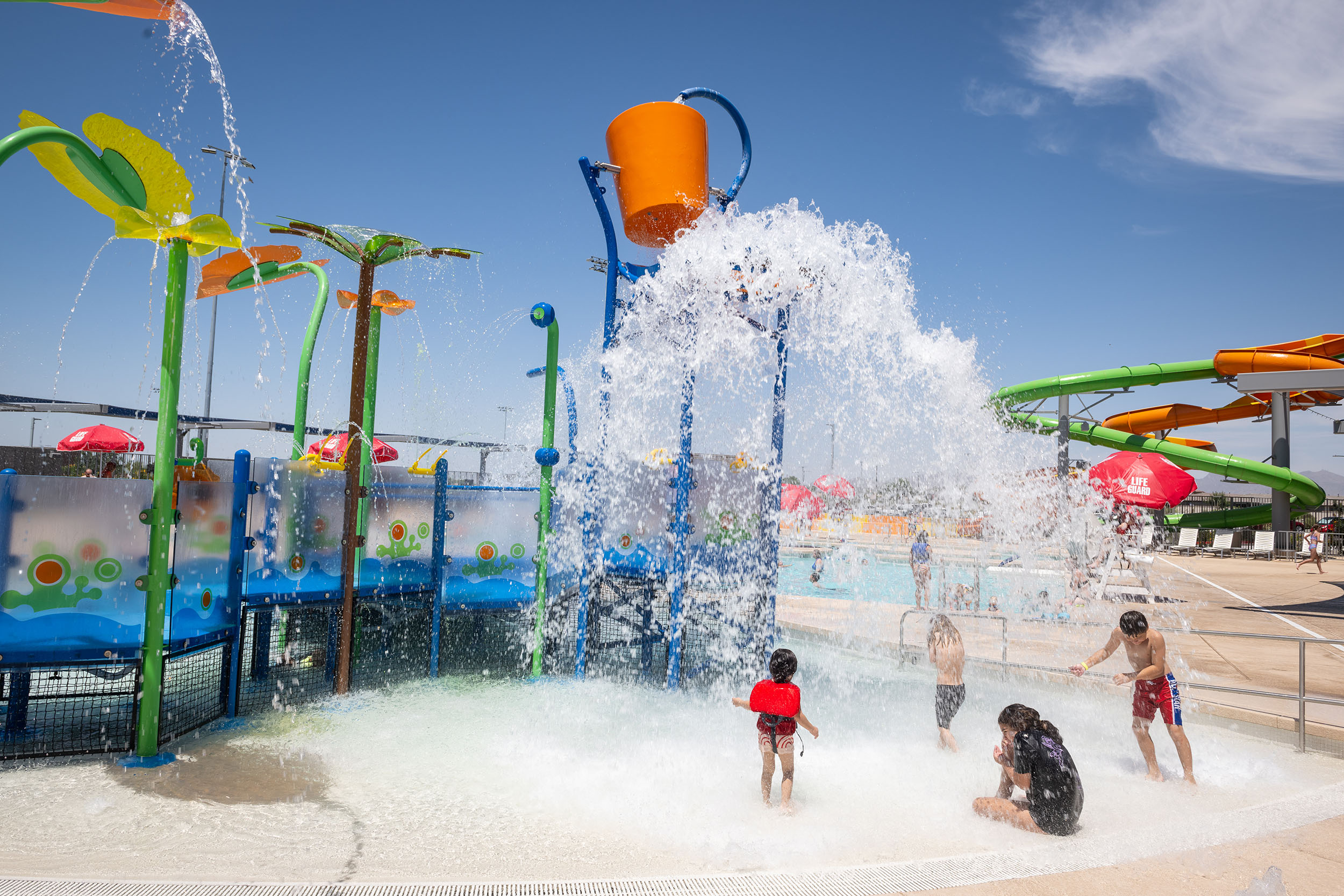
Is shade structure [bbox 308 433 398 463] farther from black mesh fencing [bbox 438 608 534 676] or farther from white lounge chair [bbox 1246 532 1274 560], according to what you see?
white lounge chair [bbox 1246 532 1274 560]

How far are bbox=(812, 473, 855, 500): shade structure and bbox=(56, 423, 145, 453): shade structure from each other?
65.6 ft

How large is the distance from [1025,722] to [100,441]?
23.3 metres

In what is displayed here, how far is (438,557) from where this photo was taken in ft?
25.9

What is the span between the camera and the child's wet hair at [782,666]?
4.86 meters

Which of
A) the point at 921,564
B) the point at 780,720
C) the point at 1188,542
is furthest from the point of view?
the point at 1188,542

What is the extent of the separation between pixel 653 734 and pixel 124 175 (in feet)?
18.6

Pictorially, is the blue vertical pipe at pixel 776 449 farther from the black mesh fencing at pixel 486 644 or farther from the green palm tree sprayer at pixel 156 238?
the green palm tree sprayer at pixel 156 238

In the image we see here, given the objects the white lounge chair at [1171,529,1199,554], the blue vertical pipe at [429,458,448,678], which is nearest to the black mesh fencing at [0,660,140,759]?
the blue vertical pipe at [429,458,448,678]

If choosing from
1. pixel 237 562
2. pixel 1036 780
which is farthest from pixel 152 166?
pixel 1036 780

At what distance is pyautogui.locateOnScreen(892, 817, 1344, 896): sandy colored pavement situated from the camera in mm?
3645

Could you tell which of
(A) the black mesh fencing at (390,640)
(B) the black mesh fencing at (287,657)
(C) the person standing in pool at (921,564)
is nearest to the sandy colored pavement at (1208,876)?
(B) the black mesh fencing at (287,657)

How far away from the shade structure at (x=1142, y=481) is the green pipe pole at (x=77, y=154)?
828 inches

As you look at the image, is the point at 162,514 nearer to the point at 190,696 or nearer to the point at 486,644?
the point at 190,696

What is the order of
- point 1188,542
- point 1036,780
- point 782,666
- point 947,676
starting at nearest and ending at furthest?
point 1036,780 < point 782,666 < point 947,676 < point 1188,542
